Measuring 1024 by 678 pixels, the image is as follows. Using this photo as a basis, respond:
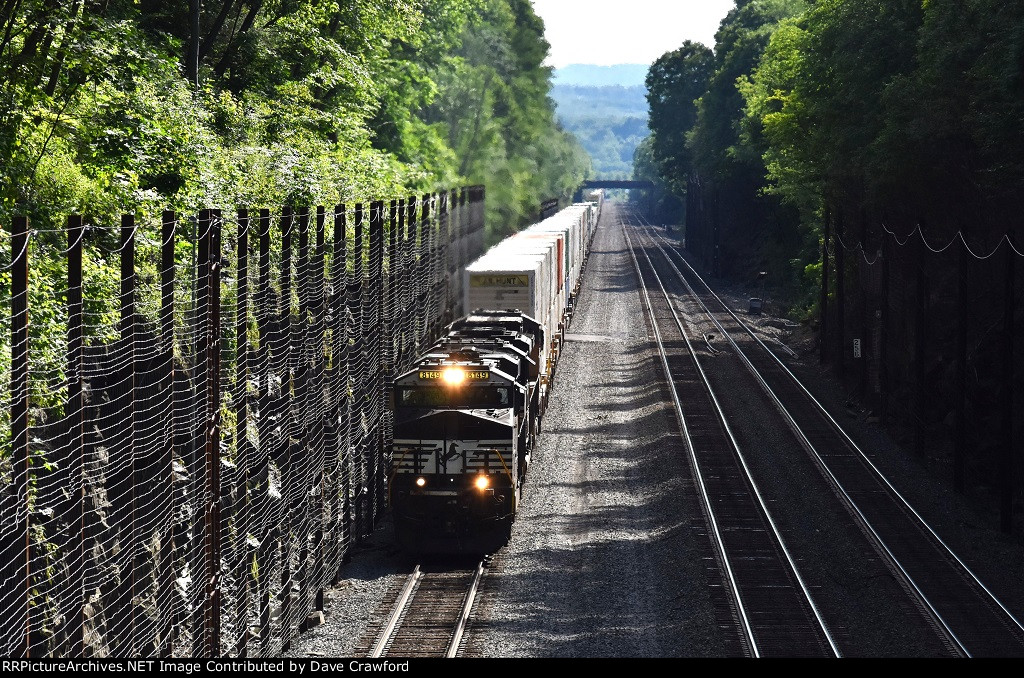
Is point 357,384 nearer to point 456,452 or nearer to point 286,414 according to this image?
point 456,452

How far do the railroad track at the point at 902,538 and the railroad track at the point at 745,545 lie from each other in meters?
1.97

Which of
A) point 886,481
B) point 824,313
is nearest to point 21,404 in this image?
point 886,481

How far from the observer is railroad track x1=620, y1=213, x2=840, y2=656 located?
62.3 feet

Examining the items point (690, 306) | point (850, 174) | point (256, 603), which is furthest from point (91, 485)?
point (690, 306)

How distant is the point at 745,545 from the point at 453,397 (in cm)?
669

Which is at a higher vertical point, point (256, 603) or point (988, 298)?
point (988, 298)

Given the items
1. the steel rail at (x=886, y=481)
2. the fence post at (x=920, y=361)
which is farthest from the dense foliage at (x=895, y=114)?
the steel rail at (x=886, y=481)

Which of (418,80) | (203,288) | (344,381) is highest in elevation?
(418,80)

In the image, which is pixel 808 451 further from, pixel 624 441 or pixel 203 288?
pixel 203 288

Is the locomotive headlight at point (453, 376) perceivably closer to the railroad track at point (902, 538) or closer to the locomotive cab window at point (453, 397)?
the locomotive cab window at point (453, 397)

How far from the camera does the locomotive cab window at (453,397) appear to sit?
927 inches

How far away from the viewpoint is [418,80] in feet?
209

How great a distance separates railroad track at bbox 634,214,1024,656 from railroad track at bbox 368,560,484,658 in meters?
7.76

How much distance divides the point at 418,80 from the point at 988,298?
37409 mm
